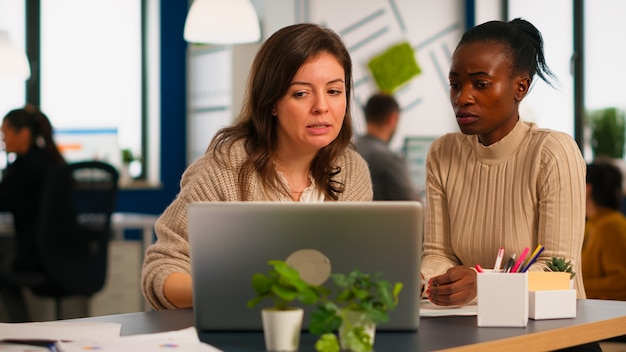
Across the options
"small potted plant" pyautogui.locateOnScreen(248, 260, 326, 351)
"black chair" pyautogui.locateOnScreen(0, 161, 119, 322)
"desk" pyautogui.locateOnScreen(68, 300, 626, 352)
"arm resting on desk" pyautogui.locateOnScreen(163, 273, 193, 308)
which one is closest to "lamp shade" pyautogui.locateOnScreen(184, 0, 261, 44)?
"black chair" pyautogui.locateOnScreen(0, 161, 119, 322)

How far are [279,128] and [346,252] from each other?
0.79 meters

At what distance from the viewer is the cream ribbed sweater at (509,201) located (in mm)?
1968

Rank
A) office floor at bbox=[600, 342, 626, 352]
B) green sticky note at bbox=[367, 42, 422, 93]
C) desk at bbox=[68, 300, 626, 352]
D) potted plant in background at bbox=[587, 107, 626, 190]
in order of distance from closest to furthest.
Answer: desk at bbox=[68, 300, 626, 352] → office floor at bbox=[600, 342, 626, 352] → potted plant in background at bbox=[587, 107, 626, 190] → green sticky note at bbox=[367, 42, 422, 93]

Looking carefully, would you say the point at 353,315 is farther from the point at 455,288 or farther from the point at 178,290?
the point at 178,290

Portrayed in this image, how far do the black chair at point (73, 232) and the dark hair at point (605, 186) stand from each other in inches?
89.2

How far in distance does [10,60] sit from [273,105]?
11.9ft

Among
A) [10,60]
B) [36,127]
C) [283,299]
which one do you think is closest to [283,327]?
[283,299]

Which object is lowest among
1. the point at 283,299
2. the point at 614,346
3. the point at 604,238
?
the point at 614,346

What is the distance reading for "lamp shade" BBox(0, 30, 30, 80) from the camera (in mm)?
5238

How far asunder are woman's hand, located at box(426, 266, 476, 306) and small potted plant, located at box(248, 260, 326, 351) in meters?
0.45

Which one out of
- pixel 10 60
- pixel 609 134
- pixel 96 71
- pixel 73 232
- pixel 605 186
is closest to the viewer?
pixel 605 186

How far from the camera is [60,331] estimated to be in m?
1.38

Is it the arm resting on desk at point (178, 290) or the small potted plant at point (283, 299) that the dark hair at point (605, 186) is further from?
the small potted plant at point (283, 299)

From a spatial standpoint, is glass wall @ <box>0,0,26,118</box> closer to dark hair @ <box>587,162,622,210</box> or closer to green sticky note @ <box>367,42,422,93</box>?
green sticky note @ <box>367,42,422,93</box>
